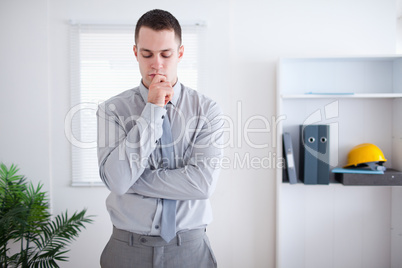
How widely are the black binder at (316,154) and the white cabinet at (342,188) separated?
0.23m

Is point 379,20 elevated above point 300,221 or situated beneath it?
elevated above

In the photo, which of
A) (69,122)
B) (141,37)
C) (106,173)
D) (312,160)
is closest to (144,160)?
(106,173)

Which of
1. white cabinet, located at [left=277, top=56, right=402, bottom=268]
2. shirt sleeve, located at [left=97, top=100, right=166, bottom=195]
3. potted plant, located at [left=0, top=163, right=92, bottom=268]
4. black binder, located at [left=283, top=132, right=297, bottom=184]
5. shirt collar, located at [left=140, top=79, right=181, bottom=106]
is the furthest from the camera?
white cabinet, located at [left=277, top=56, right=402, bottom=268]

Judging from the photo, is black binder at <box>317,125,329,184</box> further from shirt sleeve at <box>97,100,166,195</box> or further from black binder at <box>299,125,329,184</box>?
shirt sleeve at <box>97,100,166,195</box>

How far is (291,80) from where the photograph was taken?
2.69 metres

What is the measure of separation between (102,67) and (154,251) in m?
1.88

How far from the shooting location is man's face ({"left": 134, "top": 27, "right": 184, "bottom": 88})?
4.17 feet

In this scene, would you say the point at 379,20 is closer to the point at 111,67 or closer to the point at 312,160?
the point at 312,160

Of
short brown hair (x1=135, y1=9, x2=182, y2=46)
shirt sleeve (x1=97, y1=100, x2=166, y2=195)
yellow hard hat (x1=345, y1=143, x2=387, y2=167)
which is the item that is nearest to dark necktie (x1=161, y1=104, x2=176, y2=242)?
shirt sleeve (x1=97, y1=100, x2=166, y2=195)

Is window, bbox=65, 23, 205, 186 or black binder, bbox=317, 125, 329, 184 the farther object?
window, bbox=65, 23, 205, 186

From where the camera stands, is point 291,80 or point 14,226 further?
point 291,80

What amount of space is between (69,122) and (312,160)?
2.06 meters

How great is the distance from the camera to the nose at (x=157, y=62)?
1276 mm

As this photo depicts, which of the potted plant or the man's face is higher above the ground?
the man's face
